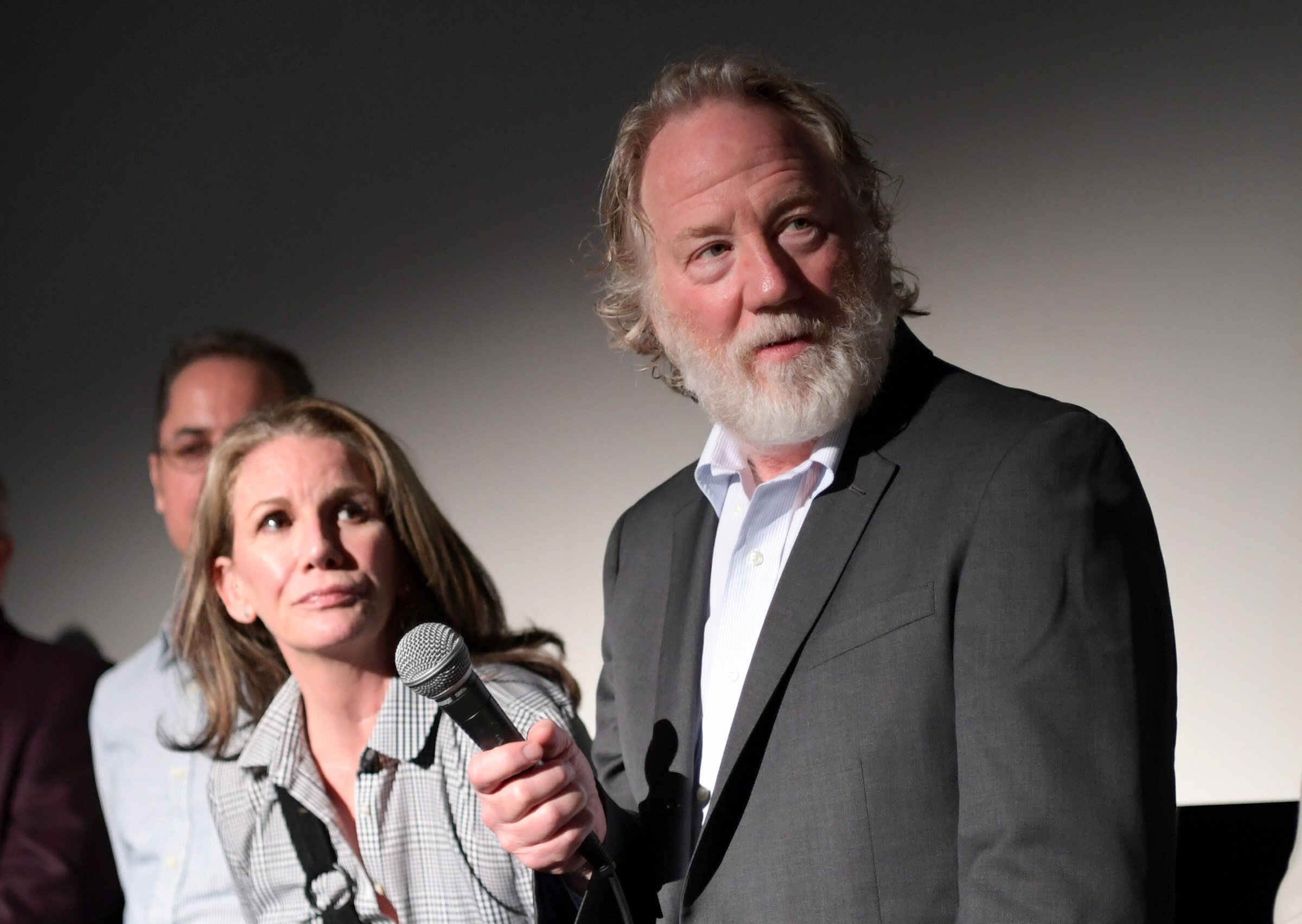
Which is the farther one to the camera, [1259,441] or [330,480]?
[1259,441]

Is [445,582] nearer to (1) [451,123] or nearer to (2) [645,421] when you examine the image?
(2) [645,421]

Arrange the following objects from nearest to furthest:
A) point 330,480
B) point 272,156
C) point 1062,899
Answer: point 1062,899
point 330,480
point 272,156

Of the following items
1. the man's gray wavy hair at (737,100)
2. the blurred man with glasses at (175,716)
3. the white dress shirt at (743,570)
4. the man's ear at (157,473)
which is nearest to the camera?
the white dress shirt at (743,570)

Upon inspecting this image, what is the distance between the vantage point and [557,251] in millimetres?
3342

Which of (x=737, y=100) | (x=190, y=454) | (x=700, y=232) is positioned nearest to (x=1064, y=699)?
(x=700, y=232)

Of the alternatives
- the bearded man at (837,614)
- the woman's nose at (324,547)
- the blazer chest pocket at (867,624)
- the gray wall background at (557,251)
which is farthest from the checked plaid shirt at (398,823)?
the gray wall background at (557,251)

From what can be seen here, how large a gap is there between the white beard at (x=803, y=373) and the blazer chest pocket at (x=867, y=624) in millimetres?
239

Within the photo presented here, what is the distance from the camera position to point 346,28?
3.61 m

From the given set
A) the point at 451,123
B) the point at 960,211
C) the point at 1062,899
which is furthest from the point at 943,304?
the point at 1062,899

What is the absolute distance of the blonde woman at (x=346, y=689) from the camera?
198 centimetres

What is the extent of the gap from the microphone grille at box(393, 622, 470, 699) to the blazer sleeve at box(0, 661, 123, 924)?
5.62 ft

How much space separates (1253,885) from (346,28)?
3.12 metres

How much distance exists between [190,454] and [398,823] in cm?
118

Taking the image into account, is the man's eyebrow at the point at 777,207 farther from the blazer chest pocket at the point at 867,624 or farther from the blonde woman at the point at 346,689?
the blonde woman at the point at 346,689
